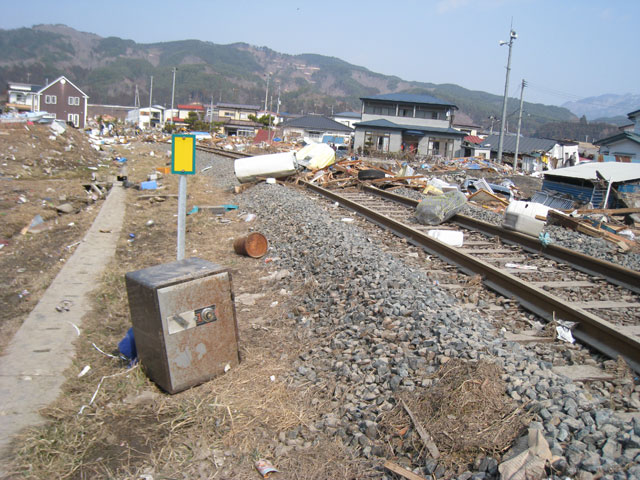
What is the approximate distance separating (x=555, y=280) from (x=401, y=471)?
4528 millimetres

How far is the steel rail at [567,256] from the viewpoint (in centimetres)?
605

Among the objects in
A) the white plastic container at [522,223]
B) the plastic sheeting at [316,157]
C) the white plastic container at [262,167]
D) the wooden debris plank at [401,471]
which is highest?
the plastic sheeting at [316,157]

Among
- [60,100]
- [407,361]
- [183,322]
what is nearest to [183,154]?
[183,322]

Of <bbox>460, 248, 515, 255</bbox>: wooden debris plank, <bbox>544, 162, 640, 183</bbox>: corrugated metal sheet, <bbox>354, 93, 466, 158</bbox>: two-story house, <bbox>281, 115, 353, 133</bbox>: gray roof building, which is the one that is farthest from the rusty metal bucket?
<bbox>281, 115, 353, 133</bbox>: gray roof building

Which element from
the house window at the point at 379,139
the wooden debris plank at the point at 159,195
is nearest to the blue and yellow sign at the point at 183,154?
the wooden debris plank at the point at 159,195

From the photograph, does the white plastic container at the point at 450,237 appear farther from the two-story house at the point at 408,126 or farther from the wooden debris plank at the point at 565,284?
the two-story house at the point at 408,126

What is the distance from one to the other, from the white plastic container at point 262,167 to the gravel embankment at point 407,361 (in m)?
9.09

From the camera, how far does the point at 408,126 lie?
52875 millimetres

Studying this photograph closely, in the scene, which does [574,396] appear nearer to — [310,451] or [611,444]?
[611,444]

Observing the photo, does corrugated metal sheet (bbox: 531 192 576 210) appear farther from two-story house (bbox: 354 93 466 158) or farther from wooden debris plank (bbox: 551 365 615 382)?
two-story house (bbox: 354 93 466 158)

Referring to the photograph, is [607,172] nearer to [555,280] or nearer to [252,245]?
[555,280]

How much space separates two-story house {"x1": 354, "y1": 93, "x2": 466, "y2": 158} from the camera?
50.1m

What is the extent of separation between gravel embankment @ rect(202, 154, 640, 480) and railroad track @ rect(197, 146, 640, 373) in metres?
0.70

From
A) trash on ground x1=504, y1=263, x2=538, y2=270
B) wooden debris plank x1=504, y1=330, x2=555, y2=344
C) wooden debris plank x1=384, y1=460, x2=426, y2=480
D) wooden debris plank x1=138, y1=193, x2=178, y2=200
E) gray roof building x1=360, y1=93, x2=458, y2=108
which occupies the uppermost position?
gray roof building x1=360, y1=93, x2=458, y2=108
